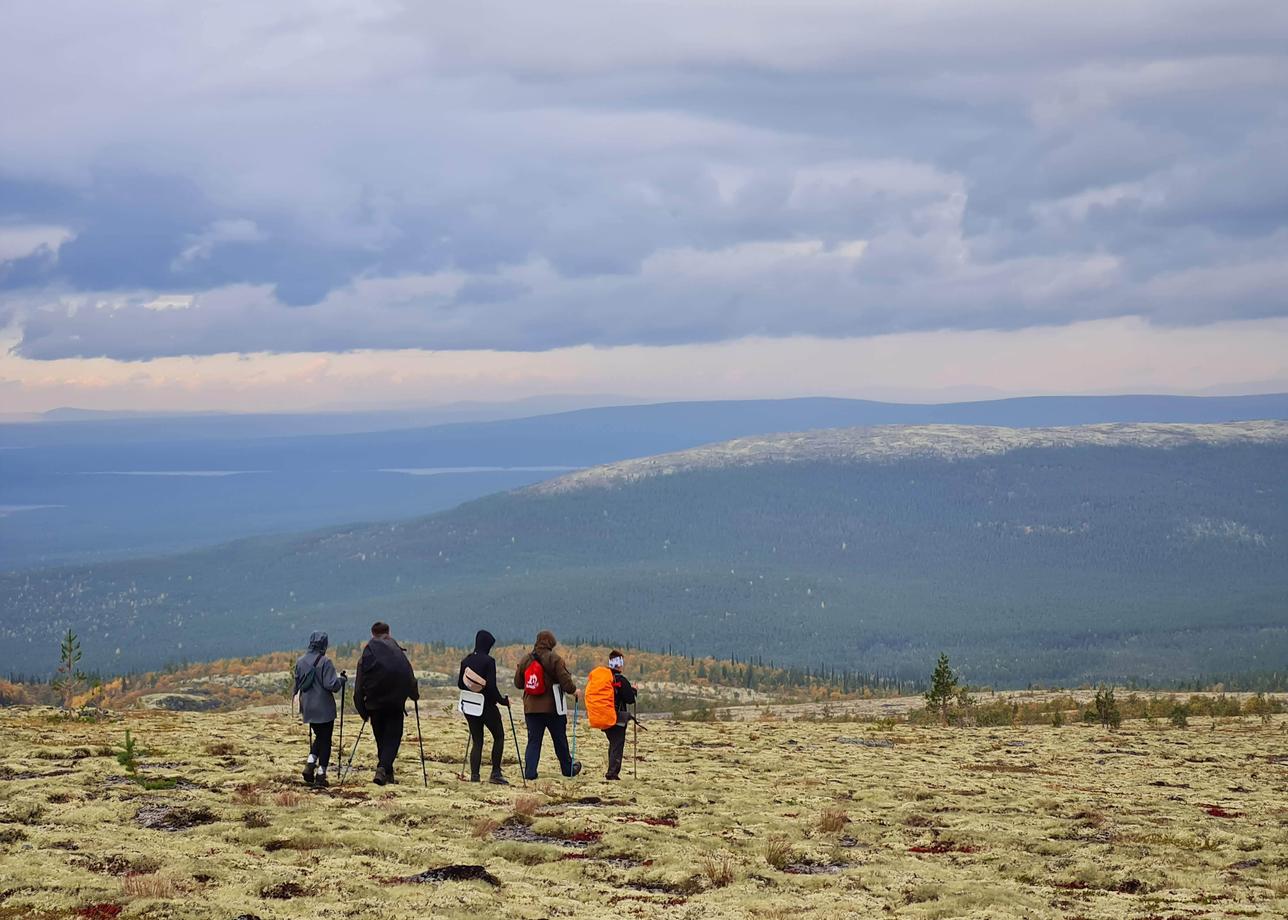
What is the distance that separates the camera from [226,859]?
22.4 meters

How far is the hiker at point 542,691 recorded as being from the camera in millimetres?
33094

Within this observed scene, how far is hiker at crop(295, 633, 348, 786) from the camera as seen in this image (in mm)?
30370

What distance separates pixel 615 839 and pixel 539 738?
7993mm

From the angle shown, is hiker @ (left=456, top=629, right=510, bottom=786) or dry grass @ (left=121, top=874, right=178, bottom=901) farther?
hiker @ (left=456, top=629, right=510, bottom=786)

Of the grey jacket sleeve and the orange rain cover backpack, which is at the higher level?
the grey jacket sleeve

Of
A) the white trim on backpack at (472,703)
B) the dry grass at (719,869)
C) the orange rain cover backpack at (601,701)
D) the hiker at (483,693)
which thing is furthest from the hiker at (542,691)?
the dry grass at (719,869)

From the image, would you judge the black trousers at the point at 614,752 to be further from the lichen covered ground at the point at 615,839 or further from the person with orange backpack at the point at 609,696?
the lichen covered ground at the point at 615,839

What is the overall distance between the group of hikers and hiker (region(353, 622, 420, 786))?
0.02m

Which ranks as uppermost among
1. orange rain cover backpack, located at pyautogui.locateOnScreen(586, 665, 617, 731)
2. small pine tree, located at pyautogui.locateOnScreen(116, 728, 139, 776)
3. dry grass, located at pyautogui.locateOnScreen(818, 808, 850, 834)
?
orange rain cover backpack, located at pyautogui.locateOnScreen(586, 665, 617, 731)

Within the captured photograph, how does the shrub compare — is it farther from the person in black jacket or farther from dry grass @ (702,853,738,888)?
the person in black jacket

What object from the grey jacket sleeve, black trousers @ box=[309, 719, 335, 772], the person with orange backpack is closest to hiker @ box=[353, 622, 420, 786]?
the grey jacket sleeve

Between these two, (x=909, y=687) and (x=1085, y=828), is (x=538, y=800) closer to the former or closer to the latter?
(x=1085, y=828)

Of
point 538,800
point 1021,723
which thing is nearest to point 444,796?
point 538,800

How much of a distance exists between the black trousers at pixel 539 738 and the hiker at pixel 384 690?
3625mm
